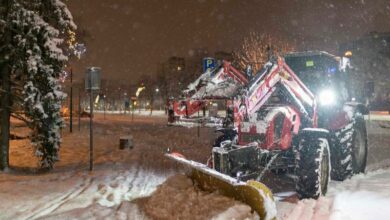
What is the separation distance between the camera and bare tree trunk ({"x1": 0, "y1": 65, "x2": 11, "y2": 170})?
13.0m

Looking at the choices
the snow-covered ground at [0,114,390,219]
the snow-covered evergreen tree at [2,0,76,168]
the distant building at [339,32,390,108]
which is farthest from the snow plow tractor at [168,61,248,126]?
the distant building at [339,32,390,108]

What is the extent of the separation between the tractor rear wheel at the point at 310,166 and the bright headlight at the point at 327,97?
1633mm

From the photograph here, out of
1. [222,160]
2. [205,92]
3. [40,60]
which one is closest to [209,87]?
[205,92]

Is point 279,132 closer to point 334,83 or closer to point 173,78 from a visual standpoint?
point 334,83

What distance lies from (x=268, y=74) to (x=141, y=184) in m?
4.03

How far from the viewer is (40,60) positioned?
1270cm

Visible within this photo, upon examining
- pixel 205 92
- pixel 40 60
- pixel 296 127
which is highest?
pixel 40 60

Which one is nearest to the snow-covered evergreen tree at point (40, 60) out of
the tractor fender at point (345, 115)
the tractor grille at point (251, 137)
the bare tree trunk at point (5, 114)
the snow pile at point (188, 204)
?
the bare tree trunk at point (5, 114)

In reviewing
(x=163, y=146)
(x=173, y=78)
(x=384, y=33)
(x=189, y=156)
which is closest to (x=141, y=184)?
(x=189, y=156)

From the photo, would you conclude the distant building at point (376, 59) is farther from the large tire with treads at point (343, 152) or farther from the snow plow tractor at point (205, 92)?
the snow plow tractor at point (205, 92)

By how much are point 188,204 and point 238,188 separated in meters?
0.98

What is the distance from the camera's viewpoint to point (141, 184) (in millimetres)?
10859

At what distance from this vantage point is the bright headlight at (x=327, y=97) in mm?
10600

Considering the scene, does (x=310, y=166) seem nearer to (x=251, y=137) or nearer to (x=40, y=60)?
(x=251, y=137)
